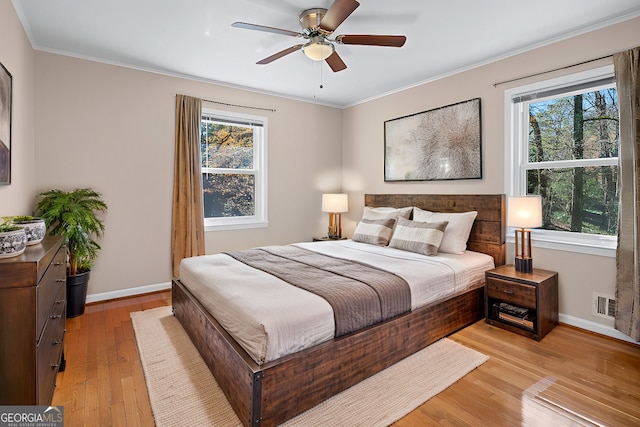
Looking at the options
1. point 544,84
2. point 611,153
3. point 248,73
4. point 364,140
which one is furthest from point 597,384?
point 248,73

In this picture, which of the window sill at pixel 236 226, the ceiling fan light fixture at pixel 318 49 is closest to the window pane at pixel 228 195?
the window sill at pixel 236 226

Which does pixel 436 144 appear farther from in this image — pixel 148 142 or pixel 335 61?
pixel 148 142

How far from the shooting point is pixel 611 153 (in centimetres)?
278

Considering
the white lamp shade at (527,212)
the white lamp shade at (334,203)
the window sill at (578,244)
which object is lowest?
the window sill at (578,244)

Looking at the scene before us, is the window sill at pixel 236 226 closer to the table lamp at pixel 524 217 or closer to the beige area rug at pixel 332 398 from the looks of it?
the beige area rug at pixel 332 398

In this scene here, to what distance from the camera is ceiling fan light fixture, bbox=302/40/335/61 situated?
2613 millimetres

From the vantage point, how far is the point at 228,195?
14.7 ft

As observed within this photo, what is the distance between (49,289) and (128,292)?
2.22 m

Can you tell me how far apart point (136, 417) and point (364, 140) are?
430 cm

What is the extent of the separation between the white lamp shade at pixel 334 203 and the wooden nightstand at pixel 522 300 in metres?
2.31

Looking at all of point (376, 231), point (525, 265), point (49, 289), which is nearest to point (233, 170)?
point (376, 231)

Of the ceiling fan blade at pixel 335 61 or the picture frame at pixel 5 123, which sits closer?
the picture frame at pixel 5 123

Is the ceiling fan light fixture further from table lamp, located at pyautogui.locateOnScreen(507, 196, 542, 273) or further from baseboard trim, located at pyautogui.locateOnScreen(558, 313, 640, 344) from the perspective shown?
baseboard trim, located at pyautogui.locateOnScreen(558, 313, 640, 344)

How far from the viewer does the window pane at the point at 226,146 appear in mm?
4258
